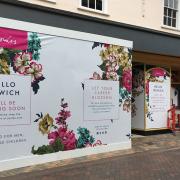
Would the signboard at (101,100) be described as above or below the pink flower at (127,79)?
below

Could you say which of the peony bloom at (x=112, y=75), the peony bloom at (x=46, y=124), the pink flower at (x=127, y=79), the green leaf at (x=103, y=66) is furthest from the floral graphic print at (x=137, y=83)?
the peony bloom at (x=46, y=124)

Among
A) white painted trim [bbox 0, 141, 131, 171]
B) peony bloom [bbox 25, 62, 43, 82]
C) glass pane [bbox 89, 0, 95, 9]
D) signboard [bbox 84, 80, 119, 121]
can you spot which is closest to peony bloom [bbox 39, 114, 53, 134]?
white painted trim [bbox 0, 141, 131, 171]

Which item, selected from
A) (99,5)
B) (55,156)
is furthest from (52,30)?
(99,5)

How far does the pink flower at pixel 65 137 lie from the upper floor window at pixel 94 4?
4.82 m

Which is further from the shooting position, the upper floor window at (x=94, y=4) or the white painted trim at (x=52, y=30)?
the upper floor window at (x=94, y=4)

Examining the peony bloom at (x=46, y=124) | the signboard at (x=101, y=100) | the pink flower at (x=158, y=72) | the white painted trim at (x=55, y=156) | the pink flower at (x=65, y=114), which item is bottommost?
the white painted trim at (x=55, y=156)

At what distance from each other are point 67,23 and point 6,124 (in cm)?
456

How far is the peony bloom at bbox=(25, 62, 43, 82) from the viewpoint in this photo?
9.14 m

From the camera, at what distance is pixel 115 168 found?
9.23 metres

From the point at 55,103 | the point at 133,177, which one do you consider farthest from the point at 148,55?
the point at 133,177

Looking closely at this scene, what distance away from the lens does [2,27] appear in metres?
8.59

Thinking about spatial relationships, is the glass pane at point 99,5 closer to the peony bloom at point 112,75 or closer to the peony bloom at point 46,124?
the peony bloom at point 112,75

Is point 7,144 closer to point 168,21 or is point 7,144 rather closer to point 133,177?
point 133,177

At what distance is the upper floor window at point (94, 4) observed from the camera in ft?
43.4
